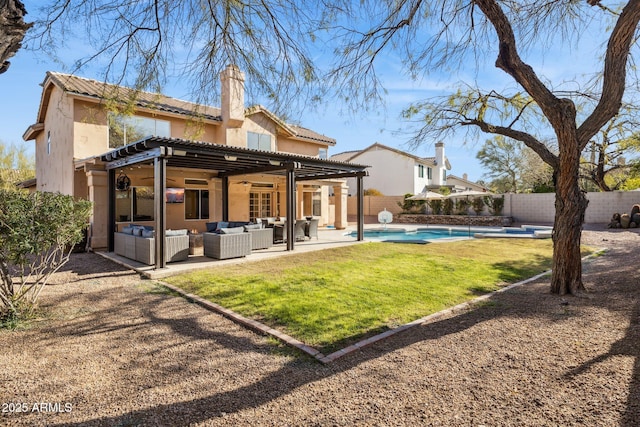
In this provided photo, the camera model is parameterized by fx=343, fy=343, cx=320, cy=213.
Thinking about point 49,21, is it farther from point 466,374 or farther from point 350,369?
point 466,374

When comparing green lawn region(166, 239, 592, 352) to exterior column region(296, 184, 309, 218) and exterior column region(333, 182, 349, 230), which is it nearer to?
exterior column region(296, 184, 309, 218)

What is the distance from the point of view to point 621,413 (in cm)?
309

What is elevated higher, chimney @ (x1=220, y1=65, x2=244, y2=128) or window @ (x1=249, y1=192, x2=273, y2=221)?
chimney @ (x1=220, y1=65, x2=244, y2=128)

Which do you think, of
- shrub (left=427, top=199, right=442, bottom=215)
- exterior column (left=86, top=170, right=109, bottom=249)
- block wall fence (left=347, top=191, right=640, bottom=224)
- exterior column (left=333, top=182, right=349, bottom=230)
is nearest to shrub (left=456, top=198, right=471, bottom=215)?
shrub (left=427, top=199, right=442, bottom=215)

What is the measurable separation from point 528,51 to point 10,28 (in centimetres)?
873

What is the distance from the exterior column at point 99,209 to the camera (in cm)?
1293

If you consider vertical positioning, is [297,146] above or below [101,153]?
above

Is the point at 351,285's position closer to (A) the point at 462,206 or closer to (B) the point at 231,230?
(B) the point at 231,230

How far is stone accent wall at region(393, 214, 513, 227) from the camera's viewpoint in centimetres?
2666

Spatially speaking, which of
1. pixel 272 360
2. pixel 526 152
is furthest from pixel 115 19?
pixel 526 152

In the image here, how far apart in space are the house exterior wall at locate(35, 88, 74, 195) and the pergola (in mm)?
2745

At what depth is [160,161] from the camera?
31.5 feet

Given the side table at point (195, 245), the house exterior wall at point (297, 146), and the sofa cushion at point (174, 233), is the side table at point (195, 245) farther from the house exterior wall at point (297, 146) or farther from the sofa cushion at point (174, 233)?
the house exterior wall at point (297, 146)

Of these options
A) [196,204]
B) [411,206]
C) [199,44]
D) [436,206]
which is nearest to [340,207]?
[196,204]
